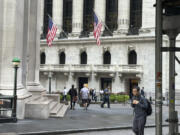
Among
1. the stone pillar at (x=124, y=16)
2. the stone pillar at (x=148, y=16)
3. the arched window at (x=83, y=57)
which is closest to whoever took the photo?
the stone pillar at (x=148, y=16)

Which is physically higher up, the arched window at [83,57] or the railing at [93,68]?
the arched window at [83,57]

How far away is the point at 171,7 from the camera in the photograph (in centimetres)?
825

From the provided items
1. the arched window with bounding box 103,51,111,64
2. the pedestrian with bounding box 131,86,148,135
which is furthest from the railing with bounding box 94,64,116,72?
the pedestrian with bounding box 131,86,148,135

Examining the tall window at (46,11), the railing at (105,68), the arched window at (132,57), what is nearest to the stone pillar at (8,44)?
the railing at (105,68)

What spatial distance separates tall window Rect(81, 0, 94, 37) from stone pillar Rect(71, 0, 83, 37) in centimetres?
59

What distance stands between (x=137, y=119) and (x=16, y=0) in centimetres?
991

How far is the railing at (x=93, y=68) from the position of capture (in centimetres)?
4488

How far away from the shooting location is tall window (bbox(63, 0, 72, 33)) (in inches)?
2056

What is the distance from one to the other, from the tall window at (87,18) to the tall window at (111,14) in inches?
94.4

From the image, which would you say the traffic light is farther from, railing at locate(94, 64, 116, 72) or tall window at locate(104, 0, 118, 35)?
tall window at locate(104, 0, 118, 35)

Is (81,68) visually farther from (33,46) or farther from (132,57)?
(33,46)

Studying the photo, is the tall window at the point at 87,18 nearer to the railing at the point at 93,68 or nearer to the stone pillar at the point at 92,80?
the railing at the point at 93,68

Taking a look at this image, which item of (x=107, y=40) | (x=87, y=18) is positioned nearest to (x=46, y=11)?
(x=87, y=18)

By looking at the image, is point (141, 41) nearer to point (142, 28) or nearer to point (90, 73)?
point (142, 28)
